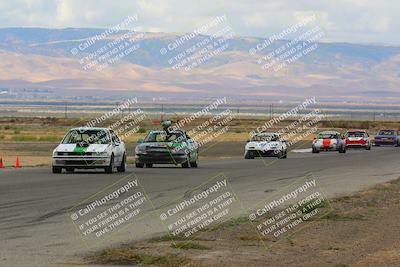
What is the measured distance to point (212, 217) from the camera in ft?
61.4

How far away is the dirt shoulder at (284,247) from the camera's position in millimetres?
12961

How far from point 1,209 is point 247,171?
1627 centimetres

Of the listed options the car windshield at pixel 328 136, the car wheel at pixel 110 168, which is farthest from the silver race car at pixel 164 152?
the car windshield at pixel 328 136

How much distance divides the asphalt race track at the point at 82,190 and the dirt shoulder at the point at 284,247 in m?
0.78

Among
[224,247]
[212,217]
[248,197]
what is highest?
[224,247]

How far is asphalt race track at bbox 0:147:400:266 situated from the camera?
14141 mm

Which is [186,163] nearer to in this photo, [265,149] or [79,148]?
[79,148]

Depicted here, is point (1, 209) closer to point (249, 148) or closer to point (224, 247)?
point (224, 247)

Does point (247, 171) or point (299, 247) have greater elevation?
point (299, 247)

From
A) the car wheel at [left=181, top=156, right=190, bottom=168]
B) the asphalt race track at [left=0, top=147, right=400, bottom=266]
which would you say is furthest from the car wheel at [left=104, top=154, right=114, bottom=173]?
the car wheel at [left=181, top=156, right=190, bottom=168]

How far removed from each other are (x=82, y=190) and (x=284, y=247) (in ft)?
34.0

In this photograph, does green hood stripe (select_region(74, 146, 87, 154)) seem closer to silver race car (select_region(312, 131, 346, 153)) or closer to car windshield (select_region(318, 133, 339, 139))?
silver race car (select_region(312, 131, 346, 153))

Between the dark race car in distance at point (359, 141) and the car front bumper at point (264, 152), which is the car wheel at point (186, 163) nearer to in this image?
the car front bumper at point (264, 152)

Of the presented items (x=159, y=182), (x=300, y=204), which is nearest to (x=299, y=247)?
(x=300, y=204)
